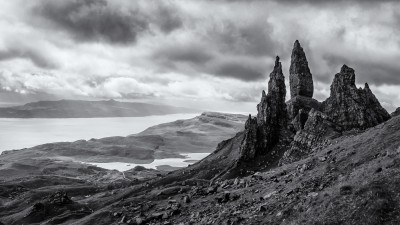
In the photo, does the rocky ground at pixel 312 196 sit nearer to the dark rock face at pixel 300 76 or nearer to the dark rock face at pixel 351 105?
the dark rock face at pixel 351 105

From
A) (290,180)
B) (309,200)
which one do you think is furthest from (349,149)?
(309,200)

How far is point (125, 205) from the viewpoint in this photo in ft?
345

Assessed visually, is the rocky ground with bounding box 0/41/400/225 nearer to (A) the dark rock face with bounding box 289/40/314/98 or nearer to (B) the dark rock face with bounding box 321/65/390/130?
(B) the dark rock face with bounding box 321/65/390/130

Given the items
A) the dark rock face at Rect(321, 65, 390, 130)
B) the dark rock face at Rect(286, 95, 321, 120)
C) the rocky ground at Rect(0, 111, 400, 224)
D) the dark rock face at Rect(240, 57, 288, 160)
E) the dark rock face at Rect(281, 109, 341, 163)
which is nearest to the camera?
the rocky ground at Rect(0, 111, 400, 224)

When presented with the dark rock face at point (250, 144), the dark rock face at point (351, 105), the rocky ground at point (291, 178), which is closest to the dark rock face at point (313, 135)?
the rocky ground at point (291, 178)

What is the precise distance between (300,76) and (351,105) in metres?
53.3

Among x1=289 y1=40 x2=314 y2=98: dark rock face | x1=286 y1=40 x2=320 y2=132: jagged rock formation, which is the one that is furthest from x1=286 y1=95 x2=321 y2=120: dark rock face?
x1=289 y1=40 x2=314 y2=98: dark rock face

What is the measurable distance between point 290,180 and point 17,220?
4344 inches

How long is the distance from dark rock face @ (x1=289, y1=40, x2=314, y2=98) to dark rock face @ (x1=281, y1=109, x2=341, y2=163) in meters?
51.2

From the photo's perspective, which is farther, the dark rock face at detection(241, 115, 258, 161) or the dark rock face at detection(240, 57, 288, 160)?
the dark rock face at detection(240, 57, 288, 160)

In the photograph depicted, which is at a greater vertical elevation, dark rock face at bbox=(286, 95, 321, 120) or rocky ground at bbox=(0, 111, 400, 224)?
dark rock face at bbox=(286, 95, 321, 120)

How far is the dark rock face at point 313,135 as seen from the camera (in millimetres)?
120875

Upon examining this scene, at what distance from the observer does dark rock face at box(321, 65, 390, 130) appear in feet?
420

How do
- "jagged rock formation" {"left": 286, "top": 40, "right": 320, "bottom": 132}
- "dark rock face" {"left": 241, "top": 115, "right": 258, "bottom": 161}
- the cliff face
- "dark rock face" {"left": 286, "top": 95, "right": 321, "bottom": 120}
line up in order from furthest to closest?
1. "jagged rock formation" {"left": 286, "top": 40, "right": 320, "bottom": 132}
2. "dark rock face" {"left": 286, "top": 95, "right": 321, "bottom": 120}
3. "dark rock face" {"left": 241, "top": 115, "right": 258, "bottom": 161}
4. the cliff face
